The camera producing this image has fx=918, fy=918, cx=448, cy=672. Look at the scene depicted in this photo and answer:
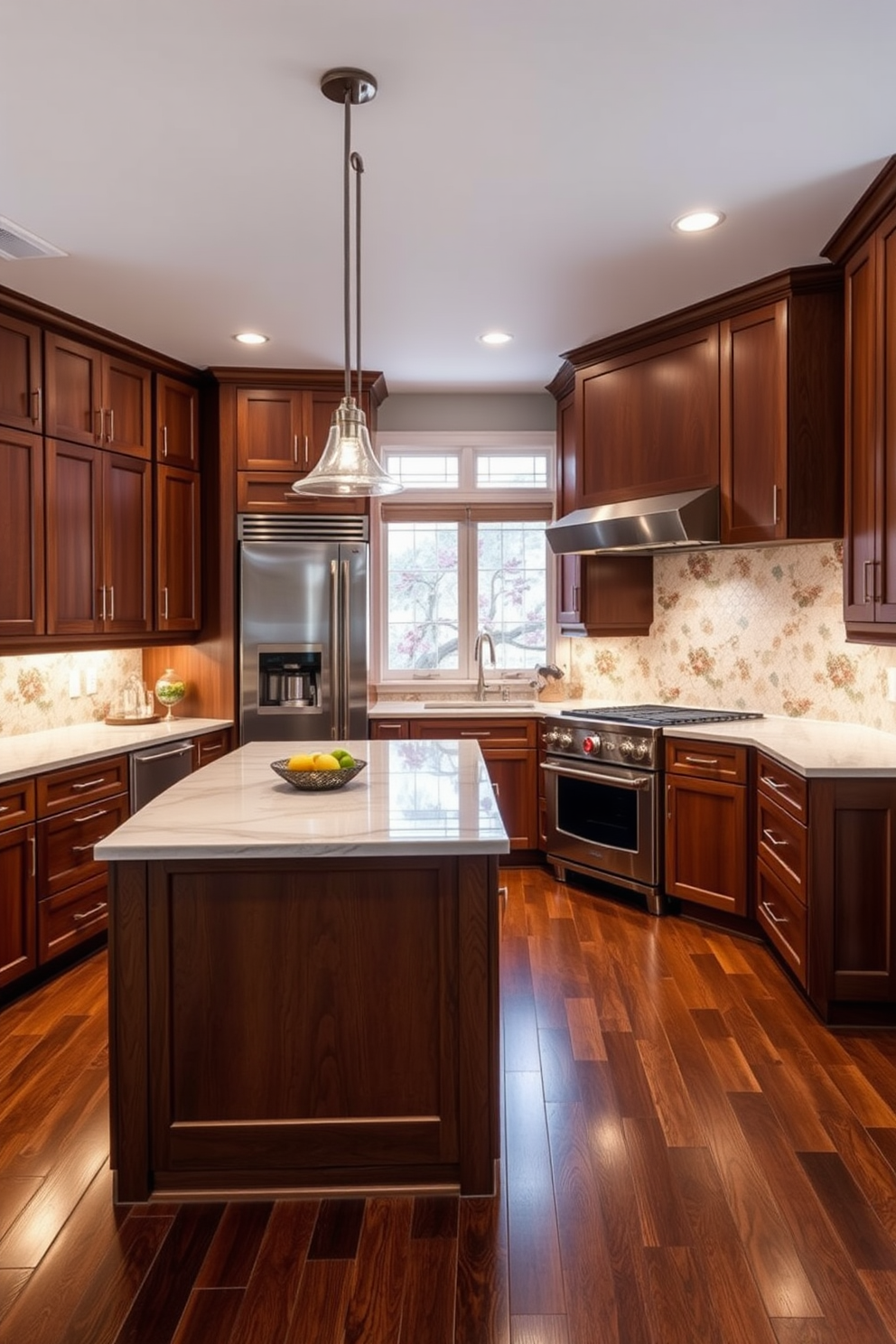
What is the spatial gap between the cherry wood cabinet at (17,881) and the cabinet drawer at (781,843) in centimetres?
272

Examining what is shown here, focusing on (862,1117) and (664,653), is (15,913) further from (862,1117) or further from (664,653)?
(664,653)

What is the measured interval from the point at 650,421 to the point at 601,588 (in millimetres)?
966

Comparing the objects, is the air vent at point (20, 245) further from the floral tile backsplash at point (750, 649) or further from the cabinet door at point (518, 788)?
the floral tile backsplash at point (750, 649)

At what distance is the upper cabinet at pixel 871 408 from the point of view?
117 inches

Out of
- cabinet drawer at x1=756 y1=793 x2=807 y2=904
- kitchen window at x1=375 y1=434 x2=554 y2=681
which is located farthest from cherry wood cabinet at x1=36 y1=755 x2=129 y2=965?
cabinet drawer at x1=756 y1=793 x2=807 y2=904

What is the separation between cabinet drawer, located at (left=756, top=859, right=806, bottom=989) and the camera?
3.12 metres

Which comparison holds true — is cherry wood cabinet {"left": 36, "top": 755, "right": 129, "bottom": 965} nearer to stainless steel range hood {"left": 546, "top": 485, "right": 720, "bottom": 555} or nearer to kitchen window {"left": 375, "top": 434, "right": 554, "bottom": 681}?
kitchen window {"left": 375, "top": 434, "right": 554, "bottom": 681}

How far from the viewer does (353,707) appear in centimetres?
488

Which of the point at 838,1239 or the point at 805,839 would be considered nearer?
the point at 838,1239

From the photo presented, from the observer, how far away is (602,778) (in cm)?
438

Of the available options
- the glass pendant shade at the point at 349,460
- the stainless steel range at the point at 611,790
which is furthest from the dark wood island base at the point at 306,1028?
the stainless steel range at the point at 611,790

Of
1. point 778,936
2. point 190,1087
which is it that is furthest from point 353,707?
point 190,1087

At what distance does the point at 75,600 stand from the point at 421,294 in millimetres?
1999

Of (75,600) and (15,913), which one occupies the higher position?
(75,600)
